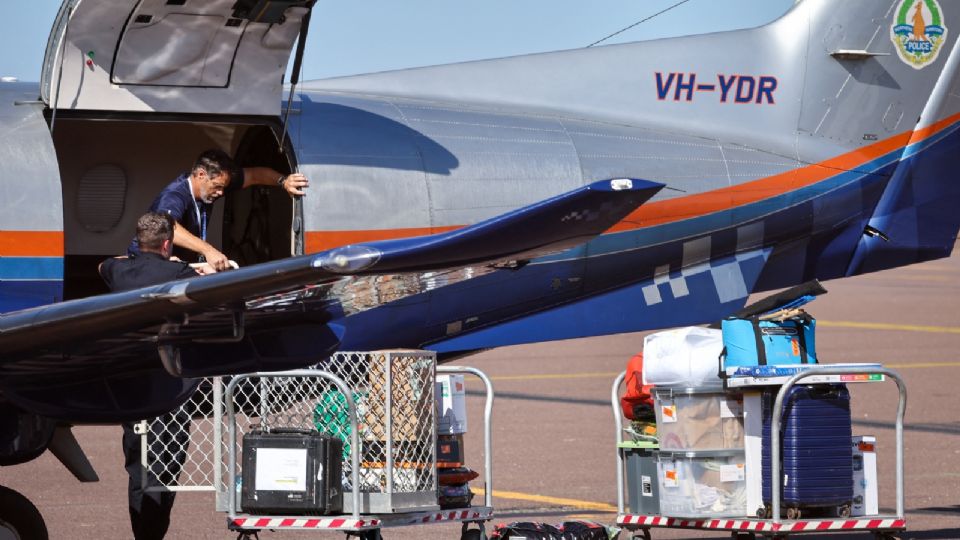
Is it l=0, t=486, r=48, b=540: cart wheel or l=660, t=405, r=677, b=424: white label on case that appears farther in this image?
l=660, t=405, r=677, b=424: white label on case

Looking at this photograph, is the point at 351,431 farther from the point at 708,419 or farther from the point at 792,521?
the point at 792,521

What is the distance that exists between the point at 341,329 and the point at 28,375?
1471 millimetres

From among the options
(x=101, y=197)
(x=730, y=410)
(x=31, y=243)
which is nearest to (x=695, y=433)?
(x=730, y=410)

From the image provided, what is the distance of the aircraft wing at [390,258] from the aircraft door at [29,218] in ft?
9.41

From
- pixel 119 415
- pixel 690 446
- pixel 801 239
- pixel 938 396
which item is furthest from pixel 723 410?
pixel 938 396

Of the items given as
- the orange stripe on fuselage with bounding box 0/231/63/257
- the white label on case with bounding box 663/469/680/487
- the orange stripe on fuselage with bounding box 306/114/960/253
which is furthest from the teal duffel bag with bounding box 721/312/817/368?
the orange stripe on fuselage with bounding box 0/231/63/257

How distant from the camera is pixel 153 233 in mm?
7324

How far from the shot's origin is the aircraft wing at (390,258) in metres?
4.54

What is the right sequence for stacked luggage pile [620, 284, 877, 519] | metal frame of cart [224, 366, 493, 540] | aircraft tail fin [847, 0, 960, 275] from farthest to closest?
1. aircraft tail fin [847, 0, 960, 275]
2. stacked luggage pile [620, 284, 877, 519]
3. metal frame of cart [224, 366, 493, 540]

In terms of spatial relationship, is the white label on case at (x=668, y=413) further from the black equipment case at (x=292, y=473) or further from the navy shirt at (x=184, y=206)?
the navy shirt at (x=184, y=206)

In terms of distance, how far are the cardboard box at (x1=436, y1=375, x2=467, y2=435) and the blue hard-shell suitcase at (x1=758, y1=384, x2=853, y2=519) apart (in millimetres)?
1677

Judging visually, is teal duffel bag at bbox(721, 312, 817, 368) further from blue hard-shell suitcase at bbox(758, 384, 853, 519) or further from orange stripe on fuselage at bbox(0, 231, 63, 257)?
orange stripe on fuselage at bbox(0, 231, 63, 257)

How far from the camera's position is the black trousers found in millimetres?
8164

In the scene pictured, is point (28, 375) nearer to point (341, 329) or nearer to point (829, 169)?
point (341, 329)
